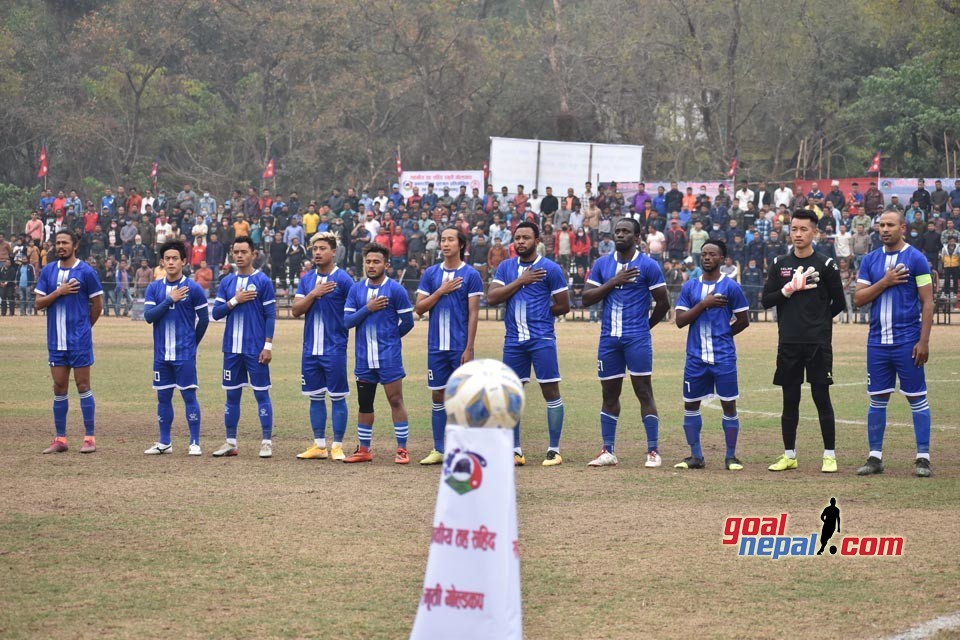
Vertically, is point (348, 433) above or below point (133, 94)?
below

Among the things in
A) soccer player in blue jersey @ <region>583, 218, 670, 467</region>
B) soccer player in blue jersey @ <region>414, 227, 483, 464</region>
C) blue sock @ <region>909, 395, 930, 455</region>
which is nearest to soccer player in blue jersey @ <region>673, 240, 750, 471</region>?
soccer player in blue jersey @ <region>583, 218, 670, 467</region>

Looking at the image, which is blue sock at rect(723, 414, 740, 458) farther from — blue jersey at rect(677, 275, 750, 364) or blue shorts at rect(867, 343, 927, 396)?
blue shorts at rect(867, 343, 927, 396)

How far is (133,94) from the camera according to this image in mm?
67250

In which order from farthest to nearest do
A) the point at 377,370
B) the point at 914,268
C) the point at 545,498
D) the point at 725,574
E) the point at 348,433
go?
the point at 348,433 → the point at 377,370 → the point at 914,268 → the point at 545,498 → the point at 725,574

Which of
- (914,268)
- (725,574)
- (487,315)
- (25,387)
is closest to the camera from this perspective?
(725,574)

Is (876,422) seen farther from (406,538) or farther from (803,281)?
(406,538)

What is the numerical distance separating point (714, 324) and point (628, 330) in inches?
32.4

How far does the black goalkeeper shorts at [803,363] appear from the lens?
1187 cm

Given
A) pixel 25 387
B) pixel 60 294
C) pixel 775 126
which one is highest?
pixel 775 126

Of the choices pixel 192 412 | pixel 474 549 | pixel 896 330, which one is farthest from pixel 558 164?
pixel 474 549

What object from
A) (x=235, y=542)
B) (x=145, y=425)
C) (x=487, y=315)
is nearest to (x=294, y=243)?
(x=487, y=315)

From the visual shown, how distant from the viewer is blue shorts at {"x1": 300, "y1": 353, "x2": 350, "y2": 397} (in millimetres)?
13180

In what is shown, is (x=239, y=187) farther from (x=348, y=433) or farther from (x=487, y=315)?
(x=348, y=433)

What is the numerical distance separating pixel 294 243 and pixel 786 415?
3049cm
